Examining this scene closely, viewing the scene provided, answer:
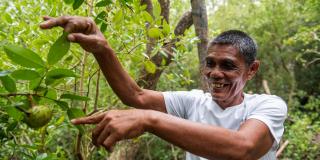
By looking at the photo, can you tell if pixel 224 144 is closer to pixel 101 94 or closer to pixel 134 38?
pixel 134 38

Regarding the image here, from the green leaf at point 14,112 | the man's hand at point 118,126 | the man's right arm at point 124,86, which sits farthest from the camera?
the man's right arm at point 124,86

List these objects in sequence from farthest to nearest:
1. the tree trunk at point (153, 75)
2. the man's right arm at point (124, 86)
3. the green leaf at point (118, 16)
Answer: the tree trunk at point (153, 75) → the green leaf at point (118, 16) → the man's right arm at point (124, 86)

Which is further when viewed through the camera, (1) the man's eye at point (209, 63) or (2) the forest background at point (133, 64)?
(1) the man's eye at point (209, 63)

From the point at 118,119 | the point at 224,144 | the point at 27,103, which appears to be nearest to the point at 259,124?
the point at 224,144

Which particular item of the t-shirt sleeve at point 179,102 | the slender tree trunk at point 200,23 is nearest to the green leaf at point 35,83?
the t-shirt sleeve at point 179,102

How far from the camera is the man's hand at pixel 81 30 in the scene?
3.63 ft

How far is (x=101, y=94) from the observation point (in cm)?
386

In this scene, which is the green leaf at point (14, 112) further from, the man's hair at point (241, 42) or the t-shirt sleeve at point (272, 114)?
the man's hair at point (241, 42)

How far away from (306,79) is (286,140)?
187 inches

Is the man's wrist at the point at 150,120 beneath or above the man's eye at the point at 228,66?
above

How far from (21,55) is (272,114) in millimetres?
935

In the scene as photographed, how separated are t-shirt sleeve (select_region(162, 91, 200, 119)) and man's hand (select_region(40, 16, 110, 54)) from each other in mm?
630

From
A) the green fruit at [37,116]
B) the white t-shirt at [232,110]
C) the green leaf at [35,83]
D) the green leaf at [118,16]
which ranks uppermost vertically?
the green leaf at [118,16]

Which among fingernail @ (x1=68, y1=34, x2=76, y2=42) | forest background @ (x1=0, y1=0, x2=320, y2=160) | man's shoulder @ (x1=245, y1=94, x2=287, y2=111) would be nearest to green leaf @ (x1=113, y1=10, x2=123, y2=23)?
forest background @ (x1=0, y1=0, x2=320, y2=160)
